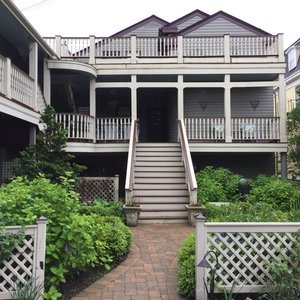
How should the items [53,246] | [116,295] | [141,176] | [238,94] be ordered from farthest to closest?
[238,94] < [141,176] < [116,295] < [53,246]

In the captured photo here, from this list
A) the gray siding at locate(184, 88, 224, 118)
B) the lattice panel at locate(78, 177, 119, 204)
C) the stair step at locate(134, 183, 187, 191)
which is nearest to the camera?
the stair step at locate(134, 183, 187, 191)

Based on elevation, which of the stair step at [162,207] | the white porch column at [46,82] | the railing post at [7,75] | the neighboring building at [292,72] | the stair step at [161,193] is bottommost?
the stair step at [162,207]

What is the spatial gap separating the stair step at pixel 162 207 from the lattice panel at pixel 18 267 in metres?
5.40

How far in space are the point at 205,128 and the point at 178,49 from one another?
300cm

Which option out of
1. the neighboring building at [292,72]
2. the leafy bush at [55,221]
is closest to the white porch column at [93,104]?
the leafy bush at [55,221]

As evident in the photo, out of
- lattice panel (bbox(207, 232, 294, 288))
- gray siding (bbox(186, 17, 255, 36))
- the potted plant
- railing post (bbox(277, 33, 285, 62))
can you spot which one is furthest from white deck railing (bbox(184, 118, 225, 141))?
A: lattice panel (bbox(207, 232, 294, 288))

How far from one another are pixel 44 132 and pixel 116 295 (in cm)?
729

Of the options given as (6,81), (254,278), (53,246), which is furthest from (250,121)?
(53,246)

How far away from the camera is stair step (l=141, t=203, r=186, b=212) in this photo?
9055 millimetres

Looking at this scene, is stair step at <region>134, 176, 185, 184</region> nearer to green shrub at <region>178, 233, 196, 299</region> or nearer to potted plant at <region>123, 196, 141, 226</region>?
potted plant at <region>123, 196, 141, 226</region>

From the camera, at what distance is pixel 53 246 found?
3.85m

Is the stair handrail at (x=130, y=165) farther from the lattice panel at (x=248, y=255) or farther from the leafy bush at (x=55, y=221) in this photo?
the lattice panel at (x=248, y=255)

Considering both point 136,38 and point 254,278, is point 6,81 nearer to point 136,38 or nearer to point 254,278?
point 136,38

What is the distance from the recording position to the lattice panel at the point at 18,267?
366 centimetres
